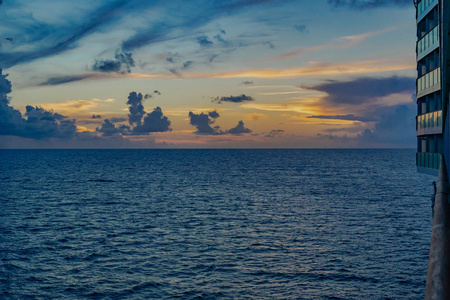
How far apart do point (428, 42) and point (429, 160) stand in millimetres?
12154

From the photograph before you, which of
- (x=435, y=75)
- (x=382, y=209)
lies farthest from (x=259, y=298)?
(x=382, y=209)

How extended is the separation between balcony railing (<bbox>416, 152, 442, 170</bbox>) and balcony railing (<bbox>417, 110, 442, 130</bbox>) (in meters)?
2.91

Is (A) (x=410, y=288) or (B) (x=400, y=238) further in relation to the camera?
(B) (x=400, y=238)

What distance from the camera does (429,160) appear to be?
41.9 meters

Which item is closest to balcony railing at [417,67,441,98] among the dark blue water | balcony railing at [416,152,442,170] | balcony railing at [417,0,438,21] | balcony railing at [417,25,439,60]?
balcony railing at [417,25,439,60]

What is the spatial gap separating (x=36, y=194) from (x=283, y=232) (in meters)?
59.4

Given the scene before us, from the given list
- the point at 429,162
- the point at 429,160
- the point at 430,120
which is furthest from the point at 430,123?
the point at 429,162

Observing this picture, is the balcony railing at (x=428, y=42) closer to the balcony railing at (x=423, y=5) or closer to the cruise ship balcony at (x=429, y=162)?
the balcony railing at (x=423, y=5)

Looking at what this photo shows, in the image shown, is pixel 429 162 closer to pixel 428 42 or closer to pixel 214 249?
pixel 428 42

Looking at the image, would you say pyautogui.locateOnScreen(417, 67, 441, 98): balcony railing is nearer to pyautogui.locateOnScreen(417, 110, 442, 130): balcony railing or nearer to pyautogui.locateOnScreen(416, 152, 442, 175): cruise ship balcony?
pyautogui.locateOnScreen(417, 110, 442, 130): balcony railing

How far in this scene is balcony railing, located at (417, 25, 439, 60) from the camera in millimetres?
41481

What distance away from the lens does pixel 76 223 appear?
54.4 metres

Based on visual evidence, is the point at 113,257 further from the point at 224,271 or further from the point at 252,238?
the point at 252,238

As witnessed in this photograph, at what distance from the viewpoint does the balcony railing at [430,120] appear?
40.6m
